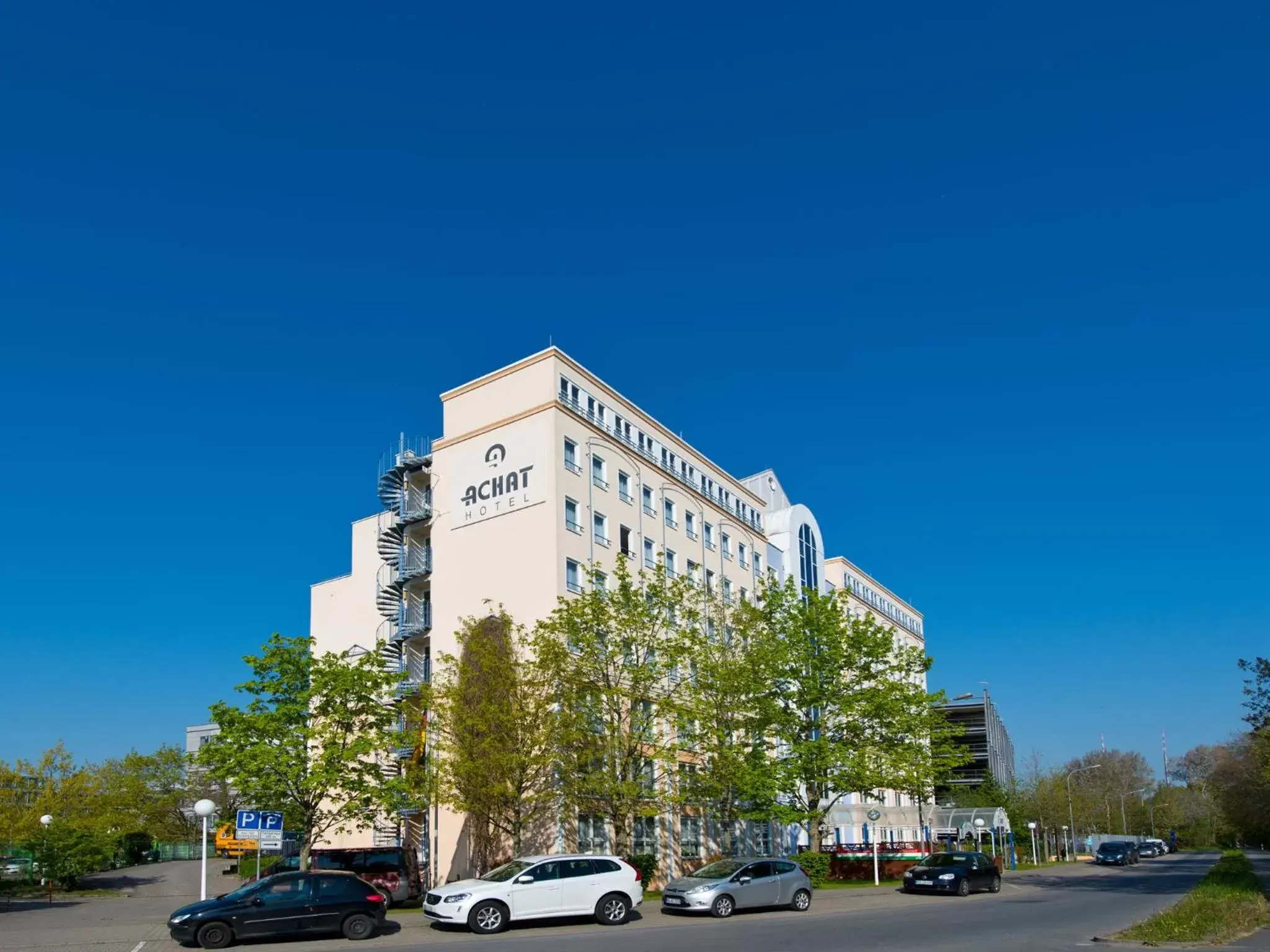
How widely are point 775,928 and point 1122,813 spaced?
101 metres

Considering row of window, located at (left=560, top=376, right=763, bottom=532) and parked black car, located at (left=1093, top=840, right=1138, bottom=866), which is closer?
row of window, located at (left=560, top=376, right=763, bottom=532)

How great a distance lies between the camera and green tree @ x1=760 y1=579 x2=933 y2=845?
45.5 meters

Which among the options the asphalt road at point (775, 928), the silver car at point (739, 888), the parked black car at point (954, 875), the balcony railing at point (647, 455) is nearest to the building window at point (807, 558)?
the balcony railing at point (647, 455)

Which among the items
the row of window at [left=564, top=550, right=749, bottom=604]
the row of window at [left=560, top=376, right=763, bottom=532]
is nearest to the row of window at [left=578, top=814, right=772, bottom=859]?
the row of window at [left=564, top=550, right=749, bottom=604]

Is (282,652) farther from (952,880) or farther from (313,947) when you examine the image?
(952,880)

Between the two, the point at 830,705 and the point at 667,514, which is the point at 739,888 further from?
the point at 667,514

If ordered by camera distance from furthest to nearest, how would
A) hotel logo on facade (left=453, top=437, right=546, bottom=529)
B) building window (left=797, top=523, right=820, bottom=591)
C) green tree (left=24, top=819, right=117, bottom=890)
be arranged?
1. building window (left=797, top=523, right=820, bottom=591)
2. hotel logo on facade (left=453, top=437, right=546, bottom=529)
3. green tree (left=24, top=819, right=117, bottom=890)

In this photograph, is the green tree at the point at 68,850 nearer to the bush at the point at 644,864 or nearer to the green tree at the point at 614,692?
the green tree at the point at 614,692

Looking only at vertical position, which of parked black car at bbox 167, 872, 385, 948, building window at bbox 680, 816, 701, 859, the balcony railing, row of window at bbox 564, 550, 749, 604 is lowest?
building window at bbox 680, 816, 701, 859

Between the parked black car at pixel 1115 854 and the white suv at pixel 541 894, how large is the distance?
50.0 metres

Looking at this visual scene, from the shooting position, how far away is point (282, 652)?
33.9 meters

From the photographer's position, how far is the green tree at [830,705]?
45531 millimetres

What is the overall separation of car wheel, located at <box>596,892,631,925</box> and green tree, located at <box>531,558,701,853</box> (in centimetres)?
999

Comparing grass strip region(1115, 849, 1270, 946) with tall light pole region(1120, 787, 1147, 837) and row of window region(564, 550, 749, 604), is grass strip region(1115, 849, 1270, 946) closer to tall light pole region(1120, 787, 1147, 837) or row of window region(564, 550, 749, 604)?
row of window region(564, 550, 749, 604)
